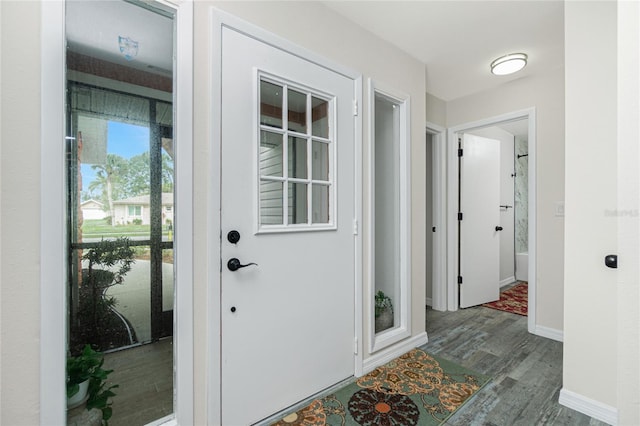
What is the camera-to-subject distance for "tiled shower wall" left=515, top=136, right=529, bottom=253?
495 centimetres

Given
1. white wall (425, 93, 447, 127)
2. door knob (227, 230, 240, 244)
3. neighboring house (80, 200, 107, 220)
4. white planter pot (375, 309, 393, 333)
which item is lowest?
white planter pot (375, 309, 393, 333)

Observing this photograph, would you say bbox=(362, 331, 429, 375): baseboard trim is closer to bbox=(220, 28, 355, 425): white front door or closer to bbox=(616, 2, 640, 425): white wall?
bbox=(220, 28, 355, 425): white front door

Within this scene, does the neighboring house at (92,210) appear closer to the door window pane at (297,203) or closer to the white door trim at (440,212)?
the door window pane at (297,203)

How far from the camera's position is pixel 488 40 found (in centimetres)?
227

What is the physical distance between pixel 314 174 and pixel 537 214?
2.45m

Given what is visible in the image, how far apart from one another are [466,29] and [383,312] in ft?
7.53

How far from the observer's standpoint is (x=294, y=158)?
5.68 feet

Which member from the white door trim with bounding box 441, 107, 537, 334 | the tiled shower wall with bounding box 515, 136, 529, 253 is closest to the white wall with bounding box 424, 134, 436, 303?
the white door trim with bounding box 441, 107, 537, 334

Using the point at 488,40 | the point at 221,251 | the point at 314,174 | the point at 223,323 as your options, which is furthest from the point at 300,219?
the point at 488,40

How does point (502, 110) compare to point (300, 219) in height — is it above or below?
above

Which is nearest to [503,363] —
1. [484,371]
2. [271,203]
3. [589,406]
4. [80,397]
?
[484,371]

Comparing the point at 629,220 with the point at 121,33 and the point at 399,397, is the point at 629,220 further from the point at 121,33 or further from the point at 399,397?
the point at 121,33

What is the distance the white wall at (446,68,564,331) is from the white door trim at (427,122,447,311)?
2.75 feet

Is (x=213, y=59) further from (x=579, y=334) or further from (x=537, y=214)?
(x=537, y=214)
